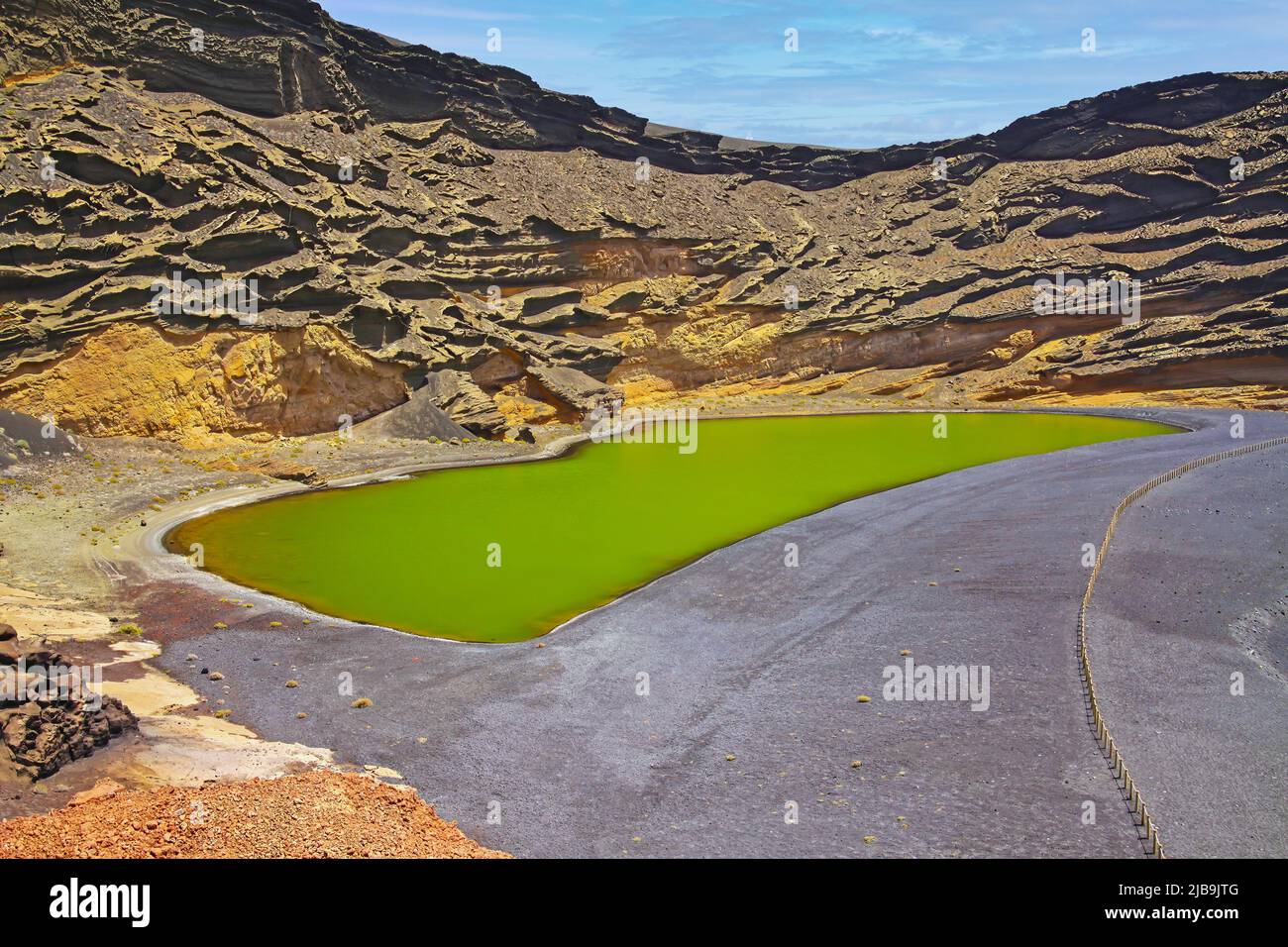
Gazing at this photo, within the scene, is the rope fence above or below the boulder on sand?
below

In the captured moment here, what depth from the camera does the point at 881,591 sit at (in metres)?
24.2

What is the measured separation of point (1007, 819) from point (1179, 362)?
5402cm

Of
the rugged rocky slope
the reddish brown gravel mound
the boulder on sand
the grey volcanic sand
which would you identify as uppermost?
the rugged rocky slope

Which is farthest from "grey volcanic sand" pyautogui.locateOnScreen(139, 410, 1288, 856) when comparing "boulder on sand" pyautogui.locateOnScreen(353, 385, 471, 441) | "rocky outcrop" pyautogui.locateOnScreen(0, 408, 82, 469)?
"boulder on sand" pyautogui.locateOnScreen(353, 385, 471, 441)

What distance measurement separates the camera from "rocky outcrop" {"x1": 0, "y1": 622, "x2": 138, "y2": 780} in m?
13.7

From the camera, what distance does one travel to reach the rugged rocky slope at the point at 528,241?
4359cm

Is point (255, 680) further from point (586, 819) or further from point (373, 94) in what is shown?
point (373, 94)

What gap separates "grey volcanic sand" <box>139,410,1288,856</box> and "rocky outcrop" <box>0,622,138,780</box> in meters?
2.71

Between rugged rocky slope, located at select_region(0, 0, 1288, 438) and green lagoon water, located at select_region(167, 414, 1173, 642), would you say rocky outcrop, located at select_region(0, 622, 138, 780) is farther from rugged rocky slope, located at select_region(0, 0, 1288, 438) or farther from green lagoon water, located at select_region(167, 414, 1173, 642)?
rugged rocky slope, located at select_region(0, 0, 1288, 438)

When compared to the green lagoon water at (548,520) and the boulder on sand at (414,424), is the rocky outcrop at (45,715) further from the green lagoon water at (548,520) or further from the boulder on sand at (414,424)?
the boulder on sand at (414,424)

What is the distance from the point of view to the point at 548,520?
33.9 meters

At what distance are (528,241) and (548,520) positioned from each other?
32146mm

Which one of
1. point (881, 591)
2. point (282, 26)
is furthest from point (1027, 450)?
point (282, 26)
